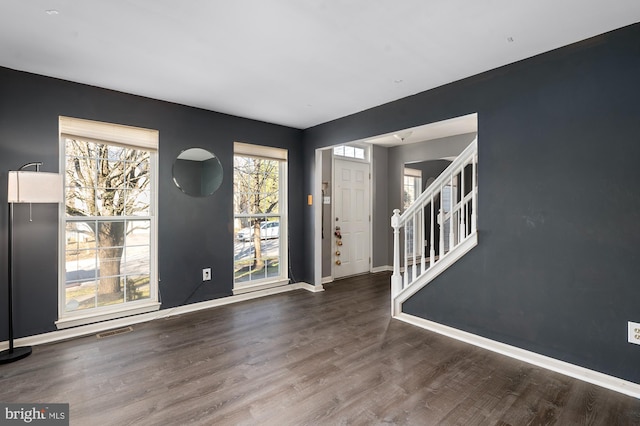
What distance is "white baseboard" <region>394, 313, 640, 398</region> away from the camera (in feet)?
7.30

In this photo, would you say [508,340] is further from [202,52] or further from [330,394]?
[202,52]

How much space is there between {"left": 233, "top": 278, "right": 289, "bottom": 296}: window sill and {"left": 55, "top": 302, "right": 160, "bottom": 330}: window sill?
1.00 meters

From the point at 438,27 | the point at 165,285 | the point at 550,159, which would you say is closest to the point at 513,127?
the point at 550,159

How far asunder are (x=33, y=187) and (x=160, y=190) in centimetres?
119

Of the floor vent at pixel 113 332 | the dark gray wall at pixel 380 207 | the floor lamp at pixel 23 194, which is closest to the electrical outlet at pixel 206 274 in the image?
the floor vent at pixel 113 332

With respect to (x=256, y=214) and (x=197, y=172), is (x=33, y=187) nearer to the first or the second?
(x=197, y=172)

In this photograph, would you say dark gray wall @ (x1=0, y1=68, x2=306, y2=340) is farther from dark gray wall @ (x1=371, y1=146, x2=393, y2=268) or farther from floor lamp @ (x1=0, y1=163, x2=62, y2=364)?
dark gray wall @ (x1=371, y1=146, x2=393, y2=268)

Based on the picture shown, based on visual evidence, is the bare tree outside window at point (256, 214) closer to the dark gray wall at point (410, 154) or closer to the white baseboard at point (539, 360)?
the white baseboard at point (539, 360)

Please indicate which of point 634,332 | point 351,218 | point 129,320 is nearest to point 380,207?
point 351,218

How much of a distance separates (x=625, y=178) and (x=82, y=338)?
475cm

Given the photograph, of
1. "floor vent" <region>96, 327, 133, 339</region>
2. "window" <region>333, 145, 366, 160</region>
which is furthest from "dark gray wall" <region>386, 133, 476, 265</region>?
"floor vent" <region>96, 327, 133, 339</region>

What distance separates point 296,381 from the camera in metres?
2.34

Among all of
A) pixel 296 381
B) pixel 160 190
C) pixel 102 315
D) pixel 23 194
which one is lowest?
pixel 296 381

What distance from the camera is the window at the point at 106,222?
3.24 meters
